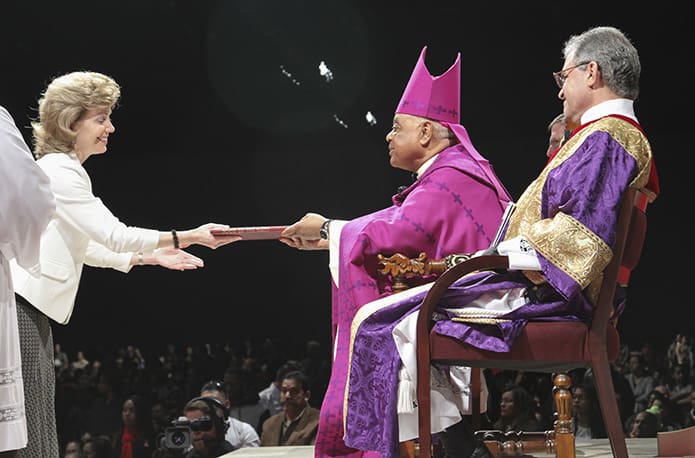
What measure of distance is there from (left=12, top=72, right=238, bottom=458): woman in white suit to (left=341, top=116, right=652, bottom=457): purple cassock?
915 mm

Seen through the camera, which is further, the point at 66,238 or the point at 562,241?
the point at 66,238

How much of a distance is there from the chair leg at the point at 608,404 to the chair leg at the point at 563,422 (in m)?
0.24

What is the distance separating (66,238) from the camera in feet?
9.95

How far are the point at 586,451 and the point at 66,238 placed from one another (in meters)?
2.15

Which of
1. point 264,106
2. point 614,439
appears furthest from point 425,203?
point 264,106

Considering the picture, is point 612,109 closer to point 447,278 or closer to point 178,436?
point 447,278

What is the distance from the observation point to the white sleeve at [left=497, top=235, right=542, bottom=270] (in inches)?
93.6

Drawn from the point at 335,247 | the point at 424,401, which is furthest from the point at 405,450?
the point at 335,247

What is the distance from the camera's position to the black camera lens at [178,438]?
4352mm

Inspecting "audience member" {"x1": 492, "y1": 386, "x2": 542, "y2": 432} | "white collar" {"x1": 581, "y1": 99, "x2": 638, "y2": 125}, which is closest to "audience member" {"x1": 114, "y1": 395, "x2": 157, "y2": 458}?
"audience member" {"x1": 492, "y1": 386, "x2": 542, "y2": 432}

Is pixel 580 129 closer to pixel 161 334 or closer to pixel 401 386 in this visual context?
pixel 401 386

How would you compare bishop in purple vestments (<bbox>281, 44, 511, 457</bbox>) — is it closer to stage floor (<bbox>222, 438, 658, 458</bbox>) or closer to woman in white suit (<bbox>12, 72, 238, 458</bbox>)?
woman in white suit (<bbox>12, 72, 238, 458</bbox>)

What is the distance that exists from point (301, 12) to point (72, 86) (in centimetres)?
480

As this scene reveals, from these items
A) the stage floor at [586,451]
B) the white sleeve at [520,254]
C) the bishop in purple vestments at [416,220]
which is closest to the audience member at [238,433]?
the stage floor at [586,451]
